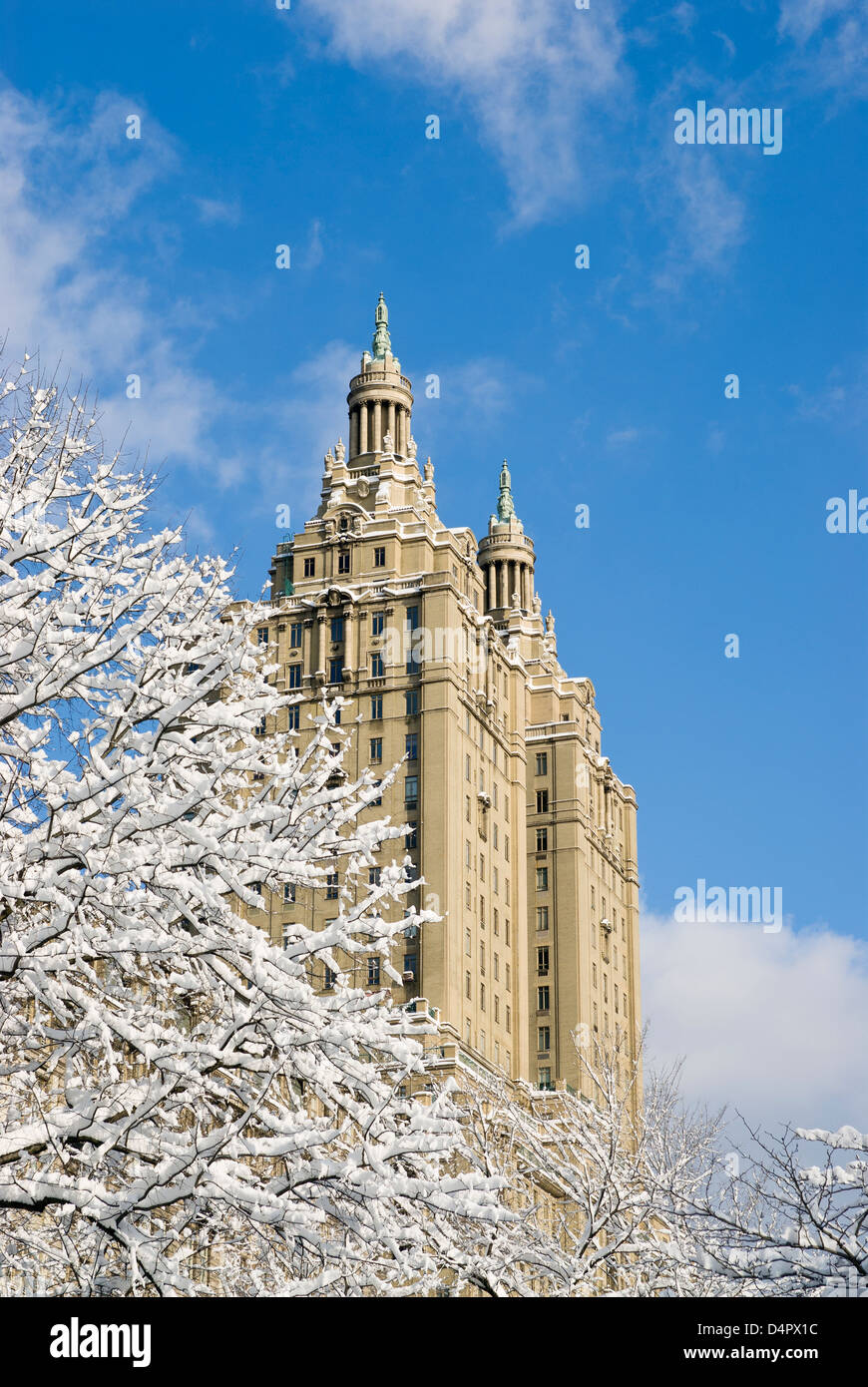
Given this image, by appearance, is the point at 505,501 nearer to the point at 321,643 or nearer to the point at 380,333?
the point at 380,333

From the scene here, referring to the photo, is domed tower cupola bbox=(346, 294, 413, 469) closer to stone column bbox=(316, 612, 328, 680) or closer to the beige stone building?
the beige stone building

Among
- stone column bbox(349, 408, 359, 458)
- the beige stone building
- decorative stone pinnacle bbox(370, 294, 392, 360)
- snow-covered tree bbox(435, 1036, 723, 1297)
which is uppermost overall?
decorative stone pinnacle bbox(370, 294, 392, 360)

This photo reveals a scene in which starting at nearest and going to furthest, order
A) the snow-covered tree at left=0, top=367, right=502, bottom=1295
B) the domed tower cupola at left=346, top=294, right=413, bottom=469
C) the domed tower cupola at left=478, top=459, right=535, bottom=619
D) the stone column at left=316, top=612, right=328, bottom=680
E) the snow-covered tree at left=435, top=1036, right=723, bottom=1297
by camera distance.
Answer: the snow-covered tree at left=0, top=367, right=502, bottom=1295
the snow-covered tree at left=435, top=1036, right=723, bottom=1297
the stone column at left=316, top=612, right=328, bottom=680
the domed tower cupola at left=346, top=294, right=413, bottom=469
the domed tower cupola at left=478, top=459, right=535, bottom=619

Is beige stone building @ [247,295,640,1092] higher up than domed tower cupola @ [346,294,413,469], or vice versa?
domed tower cupola @ [346,294,413,469]

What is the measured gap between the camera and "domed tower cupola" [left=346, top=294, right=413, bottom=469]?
111 m

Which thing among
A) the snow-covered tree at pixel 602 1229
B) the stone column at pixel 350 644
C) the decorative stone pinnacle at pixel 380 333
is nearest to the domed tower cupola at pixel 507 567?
the decorative stone pinnacle at pixel 380 333

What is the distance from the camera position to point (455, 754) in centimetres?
9581

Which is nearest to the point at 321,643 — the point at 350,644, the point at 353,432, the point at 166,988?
the point at 350,644

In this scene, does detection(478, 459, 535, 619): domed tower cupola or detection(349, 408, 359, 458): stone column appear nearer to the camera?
detection(349, 408, 359, 458): stone column

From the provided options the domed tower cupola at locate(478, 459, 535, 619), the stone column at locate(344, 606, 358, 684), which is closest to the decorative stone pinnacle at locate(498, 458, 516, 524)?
the domed tower cupola at locate(478, 459, 535, 619)

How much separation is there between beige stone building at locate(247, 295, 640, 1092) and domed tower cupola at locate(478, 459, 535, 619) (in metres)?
13.4

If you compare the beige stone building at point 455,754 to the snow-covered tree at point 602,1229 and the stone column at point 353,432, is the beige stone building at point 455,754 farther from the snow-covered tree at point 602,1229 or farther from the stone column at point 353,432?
the snow-covered tree at point 602,1229

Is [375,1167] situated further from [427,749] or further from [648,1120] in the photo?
[427,749]
